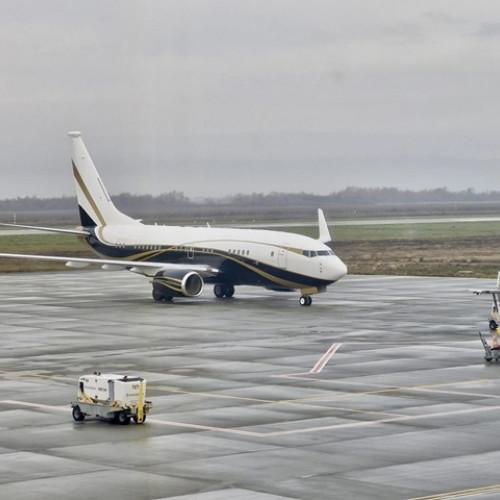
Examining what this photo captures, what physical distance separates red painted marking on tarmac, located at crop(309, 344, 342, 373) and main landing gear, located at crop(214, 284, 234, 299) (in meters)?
24.0

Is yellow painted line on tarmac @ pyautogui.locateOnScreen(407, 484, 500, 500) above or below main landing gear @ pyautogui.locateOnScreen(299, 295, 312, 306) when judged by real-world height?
below

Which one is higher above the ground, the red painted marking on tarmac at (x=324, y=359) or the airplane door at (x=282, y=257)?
the airplane door at (x=282, y=257)

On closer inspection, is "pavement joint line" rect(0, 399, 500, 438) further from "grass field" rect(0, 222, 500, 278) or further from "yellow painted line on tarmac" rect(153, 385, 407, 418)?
"grass field" rect(0, 222, 500, 278)

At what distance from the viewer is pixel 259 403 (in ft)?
120

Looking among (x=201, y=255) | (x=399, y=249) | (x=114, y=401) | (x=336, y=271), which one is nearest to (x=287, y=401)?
(x=114, y=401)

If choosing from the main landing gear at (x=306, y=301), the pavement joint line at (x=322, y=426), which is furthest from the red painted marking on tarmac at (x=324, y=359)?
the main landing gear at (x=306, y=301)

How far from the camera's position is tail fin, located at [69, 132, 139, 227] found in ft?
269

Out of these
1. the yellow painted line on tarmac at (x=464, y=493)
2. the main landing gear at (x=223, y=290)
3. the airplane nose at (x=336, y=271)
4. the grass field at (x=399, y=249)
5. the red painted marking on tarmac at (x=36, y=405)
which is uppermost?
the grass field at (x=399, y=249)

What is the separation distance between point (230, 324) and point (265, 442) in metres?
30.3

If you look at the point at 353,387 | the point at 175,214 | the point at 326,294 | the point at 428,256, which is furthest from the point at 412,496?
the point at 175,214

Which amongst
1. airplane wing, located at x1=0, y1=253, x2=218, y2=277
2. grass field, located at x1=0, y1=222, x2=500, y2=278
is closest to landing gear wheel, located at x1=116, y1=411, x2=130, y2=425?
airplane wing, located at x1=0, y1=253, x2=218, y2=277

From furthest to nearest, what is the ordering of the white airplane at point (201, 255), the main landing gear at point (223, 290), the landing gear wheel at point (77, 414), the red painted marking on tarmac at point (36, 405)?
1. the main landing gear at point (223, 290)
2. the white airplane at point (201, 255)
3. the red painted marking on tarmac at point (36, 405)
4. the landing gear wheel at point (77, 414)

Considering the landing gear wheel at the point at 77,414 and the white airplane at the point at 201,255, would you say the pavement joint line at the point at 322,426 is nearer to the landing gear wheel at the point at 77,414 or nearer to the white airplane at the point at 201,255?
the landing gear wheel at the point at 77,414

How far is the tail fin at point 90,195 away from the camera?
8188 cm
